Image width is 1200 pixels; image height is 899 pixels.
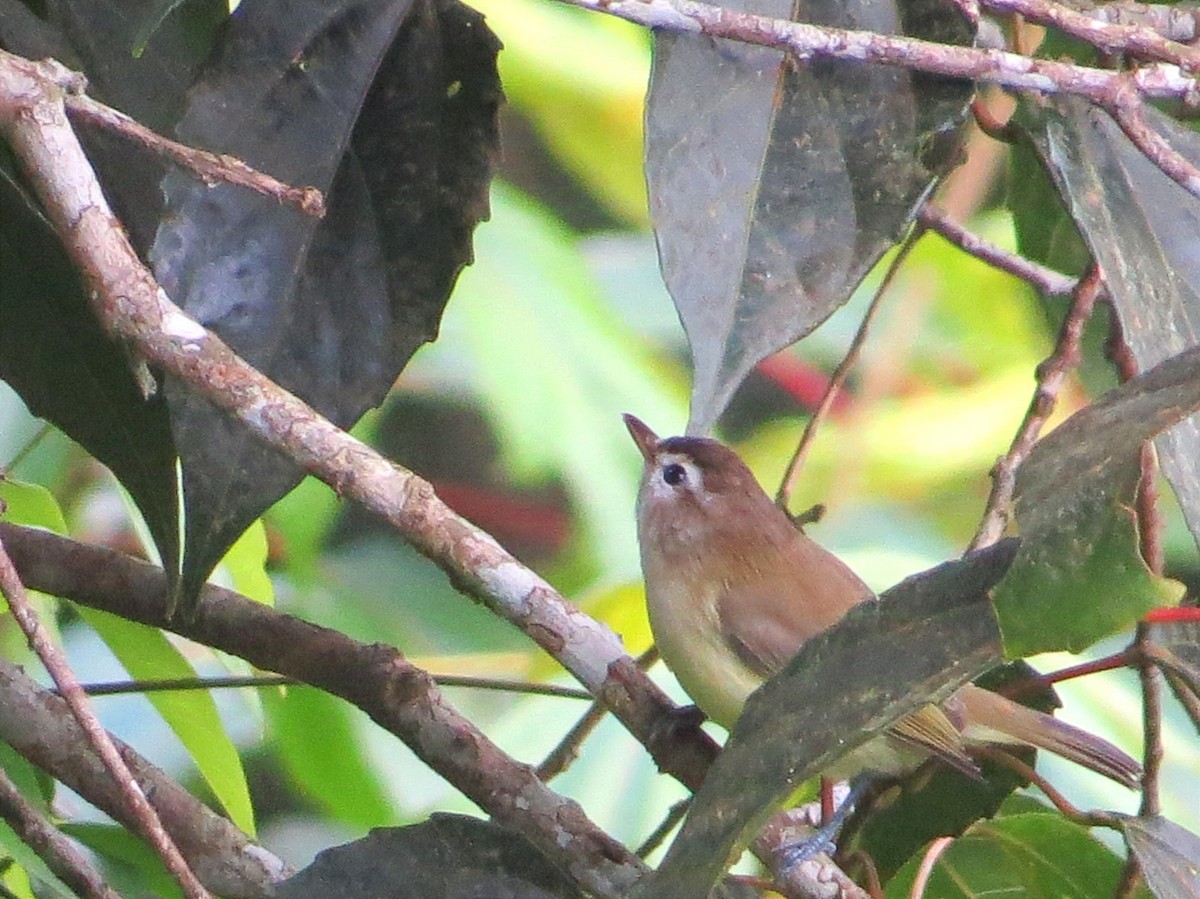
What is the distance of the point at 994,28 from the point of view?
5.97 ft

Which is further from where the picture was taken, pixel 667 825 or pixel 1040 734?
pixel 1040 734

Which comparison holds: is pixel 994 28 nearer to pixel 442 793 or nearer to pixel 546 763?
pixel 546 763

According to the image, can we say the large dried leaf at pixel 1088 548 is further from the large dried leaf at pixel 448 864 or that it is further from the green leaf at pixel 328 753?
the green leaf at pixel 328 753

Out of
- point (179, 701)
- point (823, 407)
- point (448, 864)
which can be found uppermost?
point (823, 407)

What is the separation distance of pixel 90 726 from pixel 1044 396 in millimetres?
1084

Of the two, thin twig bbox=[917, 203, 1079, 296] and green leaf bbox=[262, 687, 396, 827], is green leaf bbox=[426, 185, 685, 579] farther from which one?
thin twig bbox=[917, 203, 1079, 296]

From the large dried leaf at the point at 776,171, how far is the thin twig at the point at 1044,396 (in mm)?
480

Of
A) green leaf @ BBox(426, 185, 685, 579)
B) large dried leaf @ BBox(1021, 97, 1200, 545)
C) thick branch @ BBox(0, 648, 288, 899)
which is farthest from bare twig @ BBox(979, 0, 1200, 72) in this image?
green leaf @ BBox(426, 185, 685, 579)

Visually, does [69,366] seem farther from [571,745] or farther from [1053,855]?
[1053,855]

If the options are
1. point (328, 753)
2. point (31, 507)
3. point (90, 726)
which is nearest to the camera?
point (90, 726)

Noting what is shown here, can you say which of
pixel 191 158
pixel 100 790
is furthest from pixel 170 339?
pixel 100 790

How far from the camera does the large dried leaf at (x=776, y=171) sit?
1181 mm

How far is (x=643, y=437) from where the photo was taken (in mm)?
2475

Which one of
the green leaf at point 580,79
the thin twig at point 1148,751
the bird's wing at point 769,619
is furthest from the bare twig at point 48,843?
the green leaf at point 580,79
